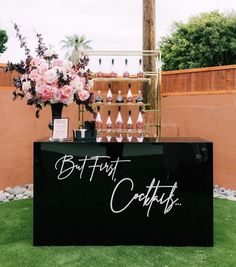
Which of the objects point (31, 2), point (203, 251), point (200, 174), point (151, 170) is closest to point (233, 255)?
point (203, 251)

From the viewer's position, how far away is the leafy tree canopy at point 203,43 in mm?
16891

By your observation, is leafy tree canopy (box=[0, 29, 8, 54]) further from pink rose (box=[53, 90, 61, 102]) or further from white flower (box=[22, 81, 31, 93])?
pink rose (box=[53, 90, 61, 102])

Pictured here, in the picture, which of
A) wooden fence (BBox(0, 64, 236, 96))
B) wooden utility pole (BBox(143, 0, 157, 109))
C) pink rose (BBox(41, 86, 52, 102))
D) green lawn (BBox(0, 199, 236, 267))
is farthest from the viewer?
wooden utility pole (BBox(143, 0, 157, 109))

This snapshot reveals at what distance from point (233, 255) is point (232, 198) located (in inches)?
76.8

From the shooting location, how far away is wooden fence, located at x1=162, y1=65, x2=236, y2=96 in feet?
15.5

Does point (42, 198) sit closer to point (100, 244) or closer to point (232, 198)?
point (100, 244)

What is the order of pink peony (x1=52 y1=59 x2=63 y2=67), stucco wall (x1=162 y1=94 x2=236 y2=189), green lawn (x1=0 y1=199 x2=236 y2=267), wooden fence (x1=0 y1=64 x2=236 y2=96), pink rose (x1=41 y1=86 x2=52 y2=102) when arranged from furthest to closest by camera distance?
stucco wall (x1=162 y1=94 x2=236 y2=189) → wooden fence (x1=0 y1=64 x2=236 y2=96) → pink peony (x1=52 y1=59 x2=63 y2=67) → pink rose (x1=41 y1=86 x2=52 y2=102) → green lawn (x1=0 y1=199 x2=236 y2=267)

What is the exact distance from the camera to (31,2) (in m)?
10.2

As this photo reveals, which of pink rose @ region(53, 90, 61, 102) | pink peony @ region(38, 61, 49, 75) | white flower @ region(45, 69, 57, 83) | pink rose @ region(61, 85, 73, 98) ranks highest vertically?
pink peony @ region(38, 61, 49, 75)

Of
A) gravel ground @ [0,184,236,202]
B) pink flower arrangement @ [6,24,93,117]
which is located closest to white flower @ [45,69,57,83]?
pink flower arrangement @ [6,24,93,117]

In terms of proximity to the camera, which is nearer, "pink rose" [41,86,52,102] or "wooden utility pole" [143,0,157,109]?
"pink rose" [41,86,52,102]

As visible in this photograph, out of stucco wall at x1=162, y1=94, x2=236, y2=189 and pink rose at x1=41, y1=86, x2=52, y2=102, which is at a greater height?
pink rose at x1=41, y1=86, x2=52, y2=102

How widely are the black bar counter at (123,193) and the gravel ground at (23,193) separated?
1.72 m

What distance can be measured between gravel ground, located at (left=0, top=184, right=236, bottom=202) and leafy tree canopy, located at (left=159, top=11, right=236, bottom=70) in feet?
43.0
